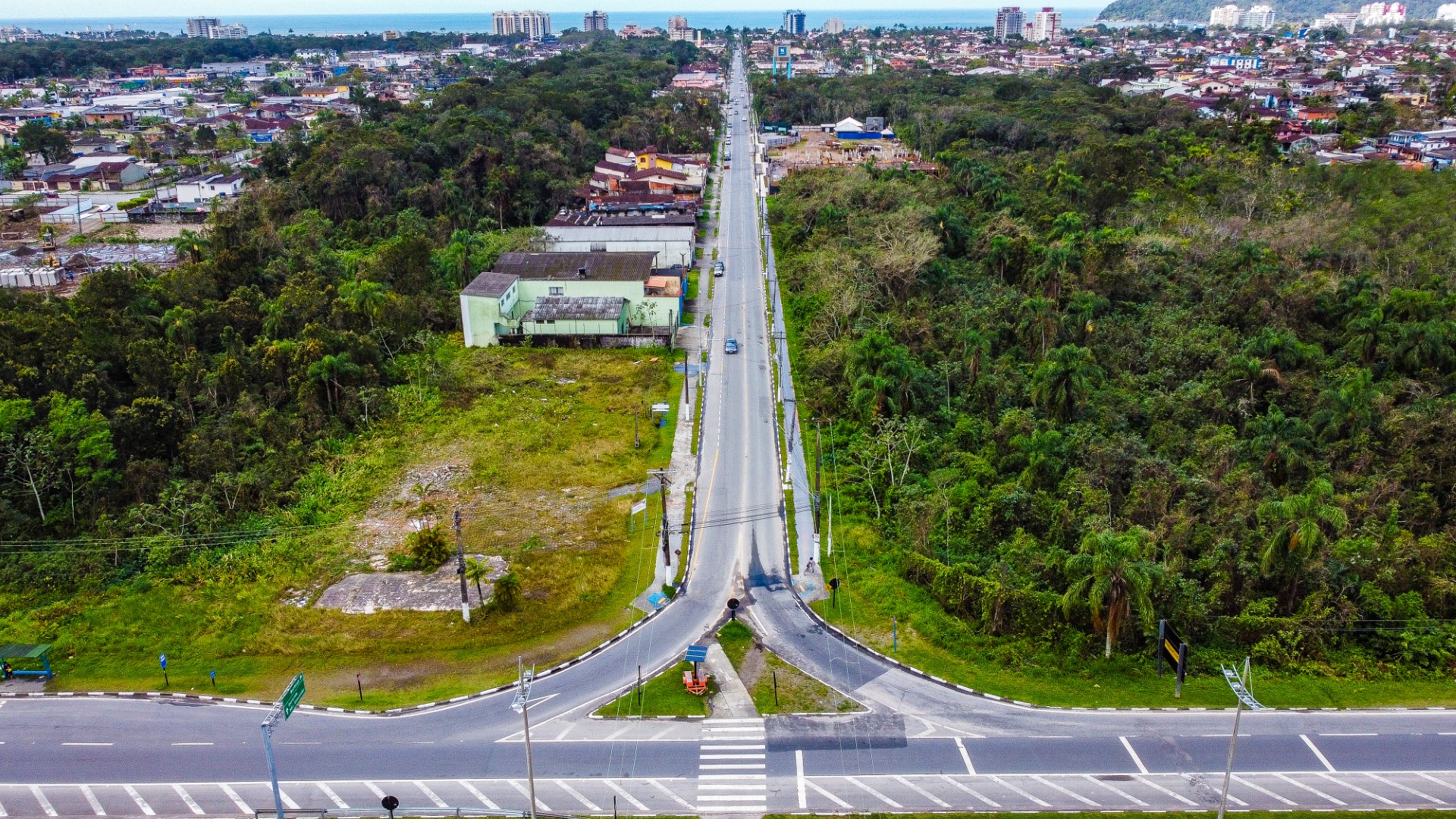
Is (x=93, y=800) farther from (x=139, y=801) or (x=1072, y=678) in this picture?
(x=1072, y=678)

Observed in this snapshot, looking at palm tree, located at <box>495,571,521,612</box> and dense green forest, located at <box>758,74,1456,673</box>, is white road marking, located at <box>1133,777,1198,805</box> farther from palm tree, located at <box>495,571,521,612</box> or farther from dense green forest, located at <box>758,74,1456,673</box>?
palm tree, located at <box>495,571,521,612</box>

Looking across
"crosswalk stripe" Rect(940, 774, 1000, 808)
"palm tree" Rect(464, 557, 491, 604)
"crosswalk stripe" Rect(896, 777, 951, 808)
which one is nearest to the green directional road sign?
"palm tree" Rect(464, 557, 491, 604)

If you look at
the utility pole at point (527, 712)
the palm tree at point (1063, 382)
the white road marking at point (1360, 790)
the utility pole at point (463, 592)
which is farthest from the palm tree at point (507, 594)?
the palm tree at point (1063, 382)

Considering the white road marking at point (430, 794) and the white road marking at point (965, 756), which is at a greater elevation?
the white road marking at point (965, 756)

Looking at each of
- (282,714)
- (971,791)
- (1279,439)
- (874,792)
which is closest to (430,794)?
(282,714)

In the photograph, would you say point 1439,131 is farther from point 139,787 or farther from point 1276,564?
point 139,787

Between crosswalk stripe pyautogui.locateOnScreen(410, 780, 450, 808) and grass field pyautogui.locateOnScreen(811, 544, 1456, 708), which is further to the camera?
grass field pyautogui.locateOnScreen(811, 544, 1456, 708)

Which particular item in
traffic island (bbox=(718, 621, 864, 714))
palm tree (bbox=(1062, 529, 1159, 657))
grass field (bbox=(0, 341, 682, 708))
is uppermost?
palm tree (bbox=(1062, 529, 1159, 657))

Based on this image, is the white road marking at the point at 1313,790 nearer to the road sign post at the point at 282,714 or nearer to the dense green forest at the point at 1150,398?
the dense green forest at the point at 1150,398
